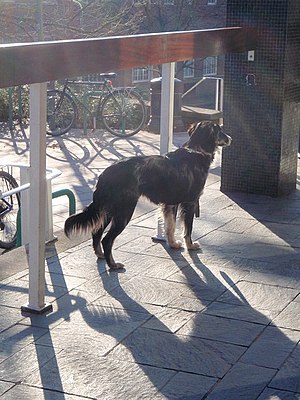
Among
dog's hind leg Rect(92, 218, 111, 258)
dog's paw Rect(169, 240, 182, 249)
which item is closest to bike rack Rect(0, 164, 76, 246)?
dog's hind leg Rect(92, 218, 111, 258)

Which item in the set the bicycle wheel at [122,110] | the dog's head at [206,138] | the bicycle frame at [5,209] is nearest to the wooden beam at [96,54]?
the dog's head at [206,138]

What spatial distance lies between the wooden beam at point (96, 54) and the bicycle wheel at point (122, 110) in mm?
6754

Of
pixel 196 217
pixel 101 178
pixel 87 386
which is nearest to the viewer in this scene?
pixel 87 386

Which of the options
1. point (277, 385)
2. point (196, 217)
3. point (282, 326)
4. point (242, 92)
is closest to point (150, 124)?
point (242, 92)

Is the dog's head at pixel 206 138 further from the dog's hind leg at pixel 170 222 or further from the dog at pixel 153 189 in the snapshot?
the dog's hind leg at pixel 170 222

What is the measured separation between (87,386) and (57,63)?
6.28ft

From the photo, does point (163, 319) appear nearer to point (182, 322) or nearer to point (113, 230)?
point (182, 322)

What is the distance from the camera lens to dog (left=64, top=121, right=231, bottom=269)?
6441 millimetres

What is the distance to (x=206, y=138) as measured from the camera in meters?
7.06

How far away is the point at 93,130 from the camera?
48.5ft

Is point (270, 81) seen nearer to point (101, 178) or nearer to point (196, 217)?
point (196, 217)

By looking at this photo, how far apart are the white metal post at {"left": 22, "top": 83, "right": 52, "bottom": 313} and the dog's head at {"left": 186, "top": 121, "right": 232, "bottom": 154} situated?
204 centimetres

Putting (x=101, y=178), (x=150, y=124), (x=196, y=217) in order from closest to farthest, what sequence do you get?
1. (x=101, y=178)
2. (x=196, y=217)
3. (x=150, y=124)

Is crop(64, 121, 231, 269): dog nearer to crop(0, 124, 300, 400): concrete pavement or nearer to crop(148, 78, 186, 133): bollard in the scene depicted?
crop(0, 124, 300, 400): concrete pavement
